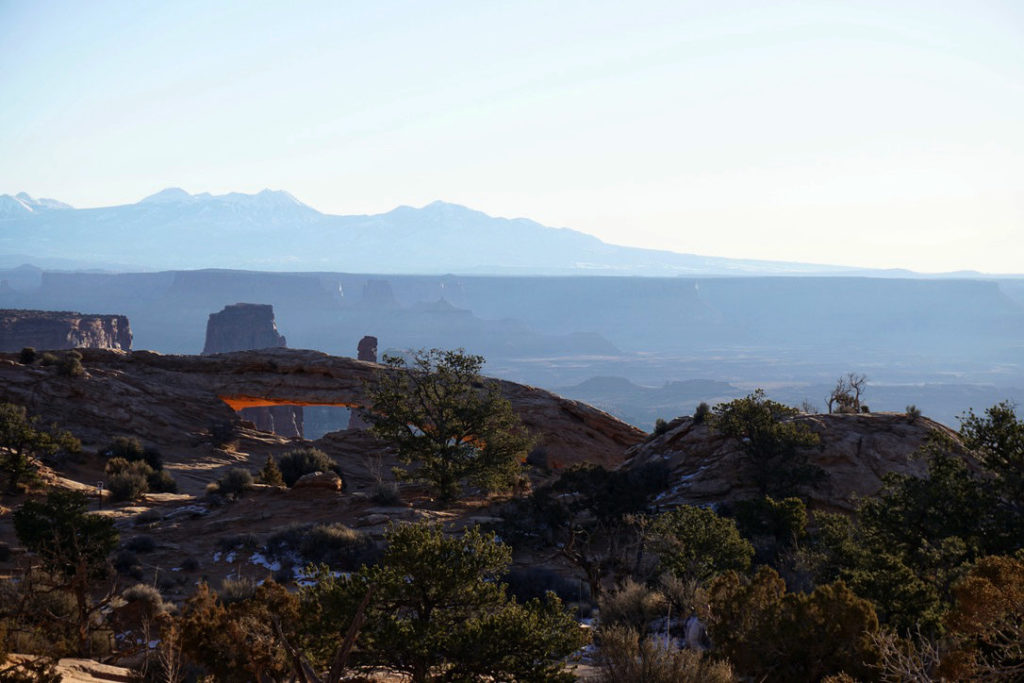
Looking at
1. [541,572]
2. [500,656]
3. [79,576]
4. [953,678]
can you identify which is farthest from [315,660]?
[541,572]

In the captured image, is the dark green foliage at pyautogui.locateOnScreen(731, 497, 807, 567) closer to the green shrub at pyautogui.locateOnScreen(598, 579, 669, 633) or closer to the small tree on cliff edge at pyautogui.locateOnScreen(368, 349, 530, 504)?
the green shrub at pyautogui.locateOnScreen(598, 579, 669, 633)

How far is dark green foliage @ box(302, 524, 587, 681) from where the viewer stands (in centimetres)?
988

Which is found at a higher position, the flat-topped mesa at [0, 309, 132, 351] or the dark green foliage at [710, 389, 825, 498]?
the dark green foliage at [710, 389, 825, 498]

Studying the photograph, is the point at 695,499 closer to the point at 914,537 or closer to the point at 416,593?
the point at 914,537

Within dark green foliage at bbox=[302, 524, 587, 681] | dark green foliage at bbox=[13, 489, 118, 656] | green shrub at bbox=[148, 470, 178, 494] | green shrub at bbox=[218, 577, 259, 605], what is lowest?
green shrub at bbox=[148, 470, 178, 494]

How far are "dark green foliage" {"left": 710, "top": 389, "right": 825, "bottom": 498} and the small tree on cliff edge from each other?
8588 mm

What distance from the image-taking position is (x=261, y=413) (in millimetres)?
98562

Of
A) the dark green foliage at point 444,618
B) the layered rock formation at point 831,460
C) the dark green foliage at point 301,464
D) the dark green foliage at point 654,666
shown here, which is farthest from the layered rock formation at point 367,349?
the dark green foliage at point 654,666

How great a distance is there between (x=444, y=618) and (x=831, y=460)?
74.3 ft

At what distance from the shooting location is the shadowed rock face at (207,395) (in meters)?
38.9

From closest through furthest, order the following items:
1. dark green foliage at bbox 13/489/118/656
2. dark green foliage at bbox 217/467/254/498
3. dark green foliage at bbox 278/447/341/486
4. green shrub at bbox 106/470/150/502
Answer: dark green foliage at bbox 13/489/118/656 < green shrub at bbox 106/470/150/502 < dark green foliage at bbox 217/467/254/498 < dark green foliage at bbox 278/447/341/486

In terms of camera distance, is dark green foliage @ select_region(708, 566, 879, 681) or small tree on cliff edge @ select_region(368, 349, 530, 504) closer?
dark green foliage @ select_region(708, 566, 879, 681)

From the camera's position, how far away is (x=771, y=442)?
28.7 m

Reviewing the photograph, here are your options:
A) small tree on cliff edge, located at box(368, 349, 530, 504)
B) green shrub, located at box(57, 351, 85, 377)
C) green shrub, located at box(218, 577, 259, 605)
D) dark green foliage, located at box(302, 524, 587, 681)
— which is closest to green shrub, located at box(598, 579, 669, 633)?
dark green foliage, located at box(302, 524, 587, 681)
